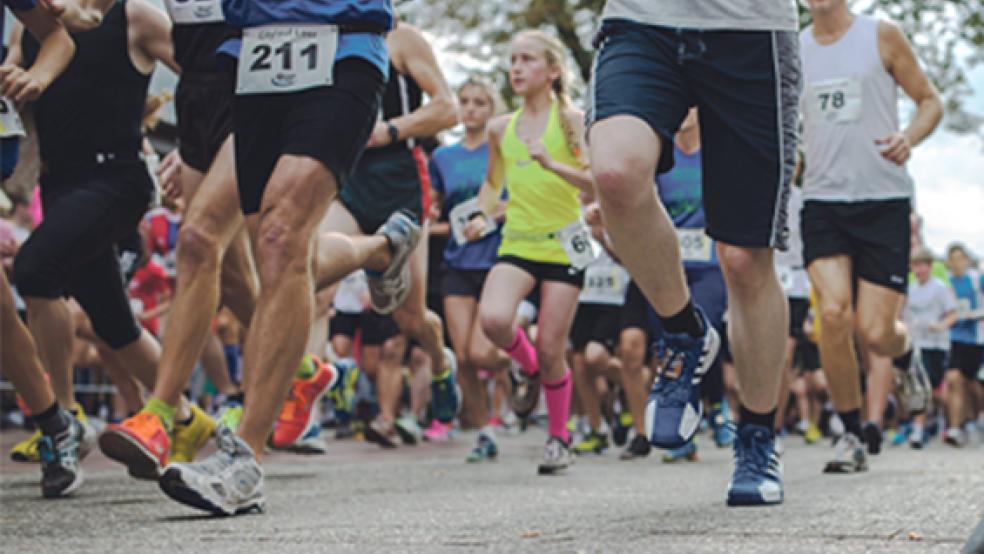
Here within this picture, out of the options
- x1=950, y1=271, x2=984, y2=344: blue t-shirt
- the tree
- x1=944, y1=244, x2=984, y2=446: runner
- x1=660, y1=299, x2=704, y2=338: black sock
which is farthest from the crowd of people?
the tree

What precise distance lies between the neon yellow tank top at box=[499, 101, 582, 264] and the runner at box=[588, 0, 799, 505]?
125 inches

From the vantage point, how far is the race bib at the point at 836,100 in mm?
6934

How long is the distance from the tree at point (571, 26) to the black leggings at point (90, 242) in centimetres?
1810

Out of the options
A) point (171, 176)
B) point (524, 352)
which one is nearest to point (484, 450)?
point (524, 352)

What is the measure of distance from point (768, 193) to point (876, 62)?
3.10 meters

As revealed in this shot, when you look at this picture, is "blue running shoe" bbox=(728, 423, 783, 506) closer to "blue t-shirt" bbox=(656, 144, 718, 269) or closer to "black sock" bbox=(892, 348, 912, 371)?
"black sock" bbox=(892, 348, 912, 371)

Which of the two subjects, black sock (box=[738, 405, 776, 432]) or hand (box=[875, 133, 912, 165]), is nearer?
black sock (box=[738, 405, 776, 432])

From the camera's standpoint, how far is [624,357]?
922 centimetres

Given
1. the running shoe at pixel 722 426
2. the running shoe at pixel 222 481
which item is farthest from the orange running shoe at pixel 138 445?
the running shoe at pixel 722 426

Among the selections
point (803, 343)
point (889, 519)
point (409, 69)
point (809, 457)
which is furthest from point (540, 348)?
point (803, 343)

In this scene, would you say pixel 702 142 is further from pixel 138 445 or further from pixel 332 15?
pixel 138 445

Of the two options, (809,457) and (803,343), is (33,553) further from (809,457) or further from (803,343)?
(803,343)

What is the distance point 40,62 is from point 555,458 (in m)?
3.02

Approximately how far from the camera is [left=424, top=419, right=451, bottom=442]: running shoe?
446 inches
